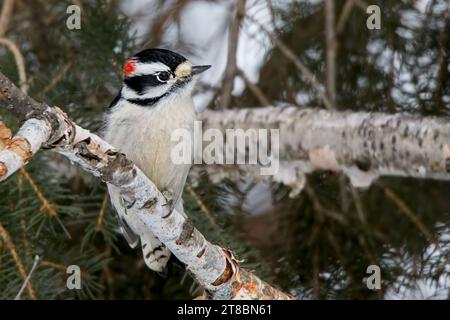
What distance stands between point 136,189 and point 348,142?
108 centimetres

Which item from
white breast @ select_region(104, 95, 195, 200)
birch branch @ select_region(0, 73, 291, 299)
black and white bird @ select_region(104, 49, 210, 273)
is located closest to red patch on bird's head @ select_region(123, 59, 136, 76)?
black and white bird @ select_region(104, 49, 210, 273)

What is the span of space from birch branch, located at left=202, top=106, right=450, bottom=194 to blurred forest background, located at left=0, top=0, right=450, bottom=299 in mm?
134

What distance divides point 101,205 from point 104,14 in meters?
0.68

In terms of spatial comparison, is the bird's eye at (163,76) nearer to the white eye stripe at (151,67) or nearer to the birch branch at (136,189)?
the white eye stripe at (151,67)

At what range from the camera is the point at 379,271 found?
8.80 ft

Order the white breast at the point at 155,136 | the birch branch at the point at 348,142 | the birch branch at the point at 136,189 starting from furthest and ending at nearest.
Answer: the birch branch at the point at 348,142, the white breast at the point at 155,136, the birch branch at the point at 136,189

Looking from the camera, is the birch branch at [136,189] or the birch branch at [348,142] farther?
the birch branch at [348,142]

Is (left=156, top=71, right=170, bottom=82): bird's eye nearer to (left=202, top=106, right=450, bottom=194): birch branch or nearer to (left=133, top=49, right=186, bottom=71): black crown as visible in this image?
(left=133, top=49, right=186, bottom=71): black crown

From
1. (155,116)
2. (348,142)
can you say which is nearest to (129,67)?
(155,116)

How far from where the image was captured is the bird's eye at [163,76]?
2.55 m

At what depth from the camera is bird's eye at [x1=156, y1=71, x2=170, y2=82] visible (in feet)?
8.36

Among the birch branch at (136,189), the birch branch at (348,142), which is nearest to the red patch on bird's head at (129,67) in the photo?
the birch branch at (348,142)

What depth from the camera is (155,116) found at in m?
2.49

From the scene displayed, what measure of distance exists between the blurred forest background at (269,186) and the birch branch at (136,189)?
30 centimetres
